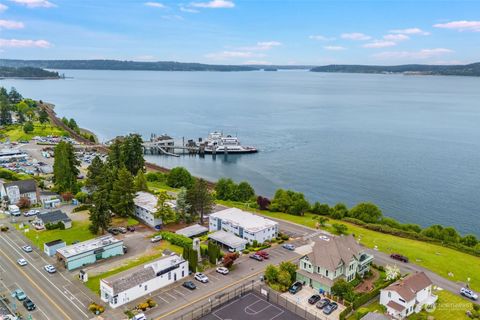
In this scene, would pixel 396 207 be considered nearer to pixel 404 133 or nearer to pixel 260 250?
pixel 260 250

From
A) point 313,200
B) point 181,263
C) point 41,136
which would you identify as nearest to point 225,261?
point 181,263

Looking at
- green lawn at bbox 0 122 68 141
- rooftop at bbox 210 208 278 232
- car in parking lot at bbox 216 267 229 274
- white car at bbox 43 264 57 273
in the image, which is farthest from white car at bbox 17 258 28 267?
green lawn at bbox 0 122 68 141

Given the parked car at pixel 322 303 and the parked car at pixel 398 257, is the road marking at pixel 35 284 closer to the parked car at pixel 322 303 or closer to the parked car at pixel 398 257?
the parked car at pixel 322 303

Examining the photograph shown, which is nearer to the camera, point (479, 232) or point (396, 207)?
point (479, 232)

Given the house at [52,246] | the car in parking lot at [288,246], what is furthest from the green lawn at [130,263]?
the car in parking lot at [288,246]

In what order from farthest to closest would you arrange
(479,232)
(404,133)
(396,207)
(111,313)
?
1. (404,133)
2. (396,207)
3. (479,232)
4. (111,313)

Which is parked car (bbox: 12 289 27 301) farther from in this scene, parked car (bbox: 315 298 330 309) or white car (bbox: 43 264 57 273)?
parked car (bbox: 315 298 330 309)

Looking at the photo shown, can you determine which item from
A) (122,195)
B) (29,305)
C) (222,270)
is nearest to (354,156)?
(122,195)
